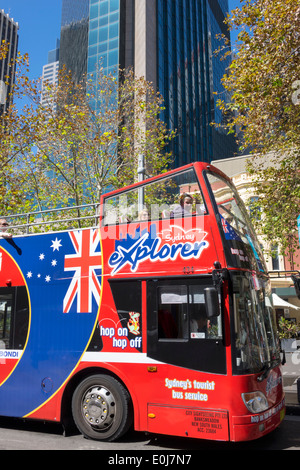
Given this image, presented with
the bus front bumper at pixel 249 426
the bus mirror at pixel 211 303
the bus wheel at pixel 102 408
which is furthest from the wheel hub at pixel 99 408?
the bus mirror at pixel 211 303

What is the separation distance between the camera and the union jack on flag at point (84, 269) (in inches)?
249

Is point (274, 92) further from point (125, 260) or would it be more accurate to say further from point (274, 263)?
point (274, 263)

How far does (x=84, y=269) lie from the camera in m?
6.48

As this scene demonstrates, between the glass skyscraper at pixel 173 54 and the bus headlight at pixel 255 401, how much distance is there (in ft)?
131

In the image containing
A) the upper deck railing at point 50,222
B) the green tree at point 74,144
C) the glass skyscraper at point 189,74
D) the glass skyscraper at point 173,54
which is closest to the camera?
the upper deck railing at point 50,222

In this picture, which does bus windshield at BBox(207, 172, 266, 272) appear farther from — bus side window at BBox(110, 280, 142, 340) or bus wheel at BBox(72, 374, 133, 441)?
bus wheel at BBox(72, 374, 133, 441)

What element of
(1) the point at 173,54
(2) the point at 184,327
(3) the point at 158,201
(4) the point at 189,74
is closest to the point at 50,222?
(3) the point at 158,201

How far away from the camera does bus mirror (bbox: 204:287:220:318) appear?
5.00 m

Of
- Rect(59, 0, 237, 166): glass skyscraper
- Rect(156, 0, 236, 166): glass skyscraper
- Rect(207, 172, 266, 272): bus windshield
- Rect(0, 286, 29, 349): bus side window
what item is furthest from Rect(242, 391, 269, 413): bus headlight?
Rect(156, 0, 236, 166): glass skyscraper

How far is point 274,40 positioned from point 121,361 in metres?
9.83

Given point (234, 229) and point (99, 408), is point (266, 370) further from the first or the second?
point (99, 408)

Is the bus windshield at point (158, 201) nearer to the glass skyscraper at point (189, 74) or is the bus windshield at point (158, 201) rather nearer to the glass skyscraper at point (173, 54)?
the glass skyscraper at point (173, 54)

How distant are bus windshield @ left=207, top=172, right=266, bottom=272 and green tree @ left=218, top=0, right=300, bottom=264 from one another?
629cm
